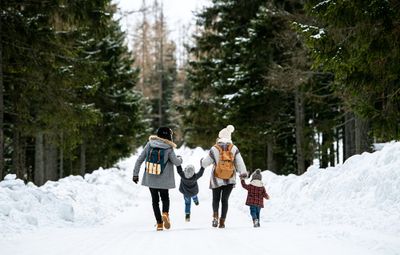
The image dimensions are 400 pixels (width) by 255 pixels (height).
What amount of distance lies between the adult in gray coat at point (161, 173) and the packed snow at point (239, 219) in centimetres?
52

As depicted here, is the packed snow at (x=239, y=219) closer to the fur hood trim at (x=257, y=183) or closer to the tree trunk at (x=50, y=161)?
the fur hood trim at (x=257, y=183)

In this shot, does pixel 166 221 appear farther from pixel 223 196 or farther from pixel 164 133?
pixel 164 133

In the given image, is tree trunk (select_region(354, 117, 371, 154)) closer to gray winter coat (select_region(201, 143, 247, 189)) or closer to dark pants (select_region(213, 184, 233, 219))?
gray winter coat (select_region(201, 143, 247, 189))

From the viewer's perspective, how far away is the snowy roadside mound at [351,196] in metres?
8.41

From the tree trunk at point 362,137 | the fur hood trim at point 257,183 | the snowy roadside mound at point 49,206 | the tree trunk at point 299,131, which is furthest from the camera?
the tree trunk at point 299,131

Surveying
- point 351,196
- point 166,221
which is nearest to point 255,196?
point 351,196

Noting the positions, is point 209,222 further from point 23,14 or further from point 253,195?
point 23,14

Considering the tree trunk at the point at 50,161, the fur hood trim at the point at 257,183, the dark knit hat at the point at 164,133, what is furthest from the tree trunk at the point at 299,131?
the dark knit hat at the point at 164,133

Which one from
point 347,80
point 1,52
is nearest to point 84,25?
point 1,52

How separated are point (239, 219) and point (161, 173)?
429 cm

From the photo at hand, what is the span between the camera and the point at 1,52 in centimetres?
1148

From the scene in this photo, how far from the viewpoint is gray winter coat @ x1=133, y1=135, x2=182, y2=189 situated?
8539mm

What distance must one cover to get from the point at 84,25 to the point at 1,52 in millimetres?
2281

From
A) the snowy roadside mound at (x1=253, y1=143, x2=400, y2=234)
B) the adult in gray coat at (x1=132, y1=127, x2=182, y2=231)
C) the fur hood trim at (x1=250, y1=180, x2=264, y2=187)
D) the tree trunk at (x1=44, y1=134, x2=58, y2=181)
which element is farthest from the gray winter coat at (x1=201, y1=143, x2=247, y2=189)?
the tree trunk at (x1=44, y1=134, x2=58, y2=181)
